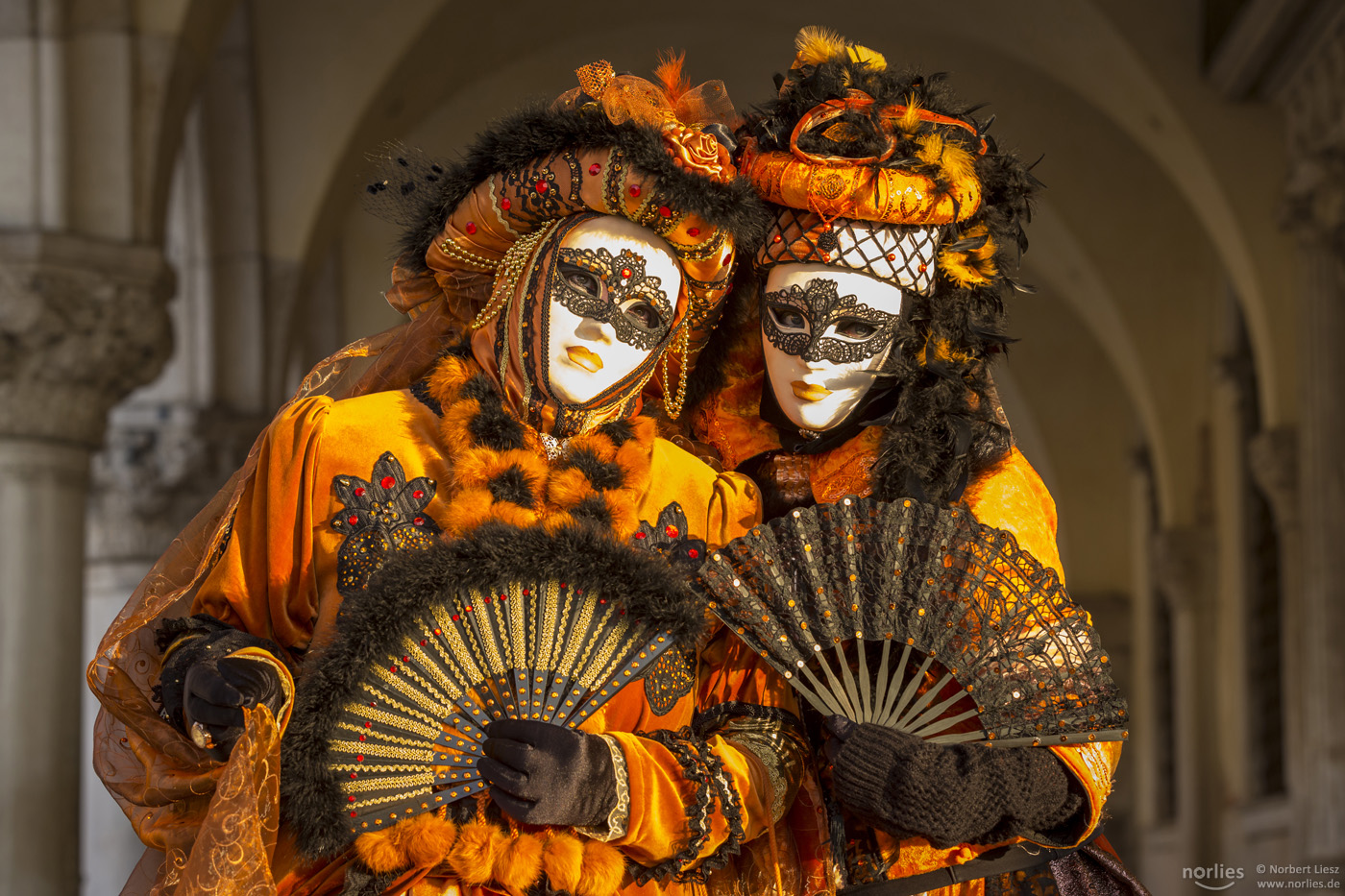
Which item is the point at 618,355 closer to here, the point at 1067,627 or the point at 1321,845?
the point at 1067,627

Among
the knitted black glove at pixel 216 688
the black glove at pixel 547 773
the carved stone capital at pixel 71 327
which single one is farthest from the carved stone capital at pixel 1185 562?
the knitted black glove at pixel 216 688

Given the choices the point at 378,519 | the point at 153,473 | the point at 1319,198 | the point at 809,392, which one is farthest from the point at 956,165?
the point at 153,473

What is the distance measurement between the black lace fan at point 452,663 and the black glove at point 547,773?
0.14 ft

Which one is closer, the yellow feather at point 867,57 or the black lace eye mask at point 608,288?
the black lace eye mask at point 608,288

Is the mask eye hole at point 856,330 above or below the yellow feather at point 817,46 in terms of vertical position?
below

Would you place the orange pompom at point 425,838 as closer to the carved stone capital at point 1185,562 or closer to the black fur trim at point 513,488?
Answer: the black fur trim at point 513,488

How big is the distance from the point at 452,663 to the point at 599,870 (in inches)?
14.3

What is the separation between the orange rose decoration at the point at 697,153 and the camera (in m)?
2.64

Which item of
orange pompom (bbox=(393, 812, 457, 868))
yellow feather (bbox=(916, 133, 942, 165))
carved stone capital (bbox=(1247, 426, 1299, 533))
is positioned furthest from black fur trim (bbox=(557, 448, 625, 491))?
carved stone capital (bbox=(1247, 426, 1299, 533))

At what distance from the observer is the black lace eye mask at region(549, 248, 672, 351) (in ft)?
8.63

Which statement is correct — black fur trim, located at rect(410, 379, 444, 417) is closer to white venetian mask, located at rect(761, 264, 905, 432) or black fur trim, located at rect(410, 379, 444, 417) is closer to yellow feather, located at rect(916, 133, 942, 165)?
white venetian mask, located at rect(761, 264, 905, 432)

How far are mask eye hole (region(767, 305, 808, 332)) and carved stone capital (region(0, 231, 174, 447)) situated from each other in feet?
13.8

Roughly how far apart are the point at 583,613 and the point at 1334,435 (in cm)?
738

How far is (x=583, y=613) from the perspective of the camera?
239 cm
